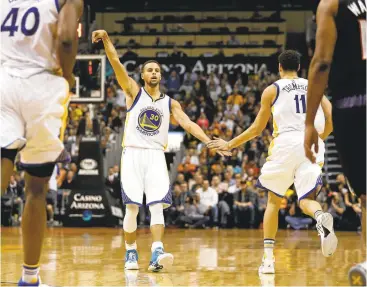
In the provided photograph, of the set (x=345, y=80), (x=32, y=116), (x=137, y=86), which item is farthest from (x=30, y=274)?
(x=137, y=86)

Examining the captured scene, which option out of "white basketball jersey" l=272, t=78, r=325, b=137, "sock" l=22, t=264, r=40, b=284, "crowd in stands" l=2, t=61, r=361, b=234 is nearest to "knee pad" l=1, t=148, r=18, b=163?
"sock" l=22, t=264, r=40, b=284

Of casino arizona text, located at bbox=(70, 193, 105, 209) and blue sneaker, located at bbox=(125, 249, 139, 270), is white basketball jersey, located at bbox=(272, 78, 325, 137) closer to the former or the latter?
blue sneaker, located at bbox=(125, 249, 139, 270)

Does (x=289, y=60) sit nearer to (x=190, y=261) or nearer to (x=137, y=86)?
(x=137, y=86)

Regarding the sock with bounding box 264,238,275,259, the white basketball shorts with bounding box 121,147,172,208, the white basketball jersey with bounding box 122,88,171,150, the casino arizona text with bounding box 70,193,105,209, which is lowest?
the casino arizona text with bounding box 70,193,105,209

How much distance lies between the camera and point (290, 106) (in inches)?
278

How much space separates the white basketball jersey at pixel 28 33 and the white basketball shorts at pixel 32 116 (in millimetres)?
78

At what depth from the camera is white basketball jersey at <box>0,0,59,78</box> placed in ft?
14.8

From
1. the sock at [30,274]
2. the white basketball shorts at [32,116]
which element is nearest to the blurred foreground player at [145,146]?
the sock at [30,274]

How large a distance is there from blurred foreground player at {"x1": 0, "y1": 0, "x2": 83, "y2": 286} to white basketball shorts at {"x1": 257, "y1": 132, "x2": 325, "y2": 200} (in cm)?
288

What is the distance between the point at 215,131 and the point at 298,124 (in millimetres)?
12324

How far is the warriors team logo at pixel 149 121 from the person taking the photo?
300 inches

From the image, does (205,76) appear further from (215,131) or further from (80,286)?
(80,286)

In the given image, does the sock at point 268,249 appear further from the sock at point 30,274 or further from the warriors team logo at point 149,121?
the sock at point 30,274

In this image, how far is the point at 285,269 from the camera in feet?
23.9
